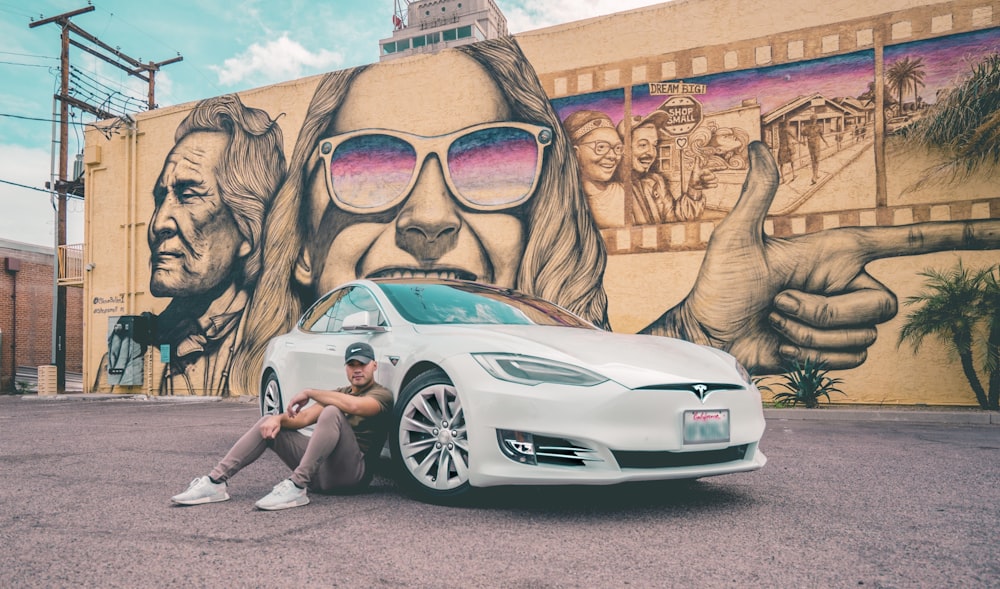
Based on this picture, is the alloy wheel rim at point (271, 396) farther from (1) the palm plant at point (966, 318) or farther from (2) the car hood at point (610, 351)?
(1) the palm plant at point (966, 318)

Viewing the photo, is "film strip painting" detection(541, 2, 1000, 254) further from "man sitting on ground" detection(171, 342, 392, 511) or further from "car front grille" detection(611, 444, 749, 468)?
"man sitting on ground" detection(171, 342, 392, 511)

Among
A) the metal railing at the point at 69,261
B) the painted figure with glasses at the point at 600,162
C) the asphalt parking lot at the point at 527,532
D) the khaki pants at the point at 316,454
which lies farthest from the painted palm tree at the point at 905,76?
the metal railing at the point at 69,261

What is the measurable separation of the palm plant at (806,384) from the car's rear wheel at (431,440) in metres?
8.84

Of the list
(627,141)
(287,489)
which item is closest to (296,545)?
(287,489)

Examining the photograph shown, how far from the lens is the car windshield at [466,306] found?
5.13 m

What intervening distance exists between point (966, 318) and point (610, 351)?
29.7ft

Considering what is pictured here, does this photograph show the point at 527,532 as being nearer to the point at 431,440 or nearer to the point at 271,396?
the point at 431,440

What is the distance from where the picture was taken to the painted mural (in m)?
12.4

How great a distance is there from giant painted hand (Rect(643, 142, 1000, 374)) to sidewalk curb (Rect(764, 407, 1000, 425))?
6.61 feet

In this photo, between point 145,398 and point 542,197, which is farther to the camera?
point 145,398

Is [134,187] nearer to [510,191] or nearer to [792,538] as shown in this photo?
[510,191]

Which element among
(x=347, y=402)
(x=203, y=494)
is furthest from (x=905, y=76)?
(x=203, y=494)

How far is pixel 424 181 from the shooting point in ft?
52.7

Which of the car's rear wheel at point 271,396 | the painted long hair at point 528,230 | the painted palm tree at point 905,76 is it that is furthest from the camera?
the painted long hair at point 528,230
